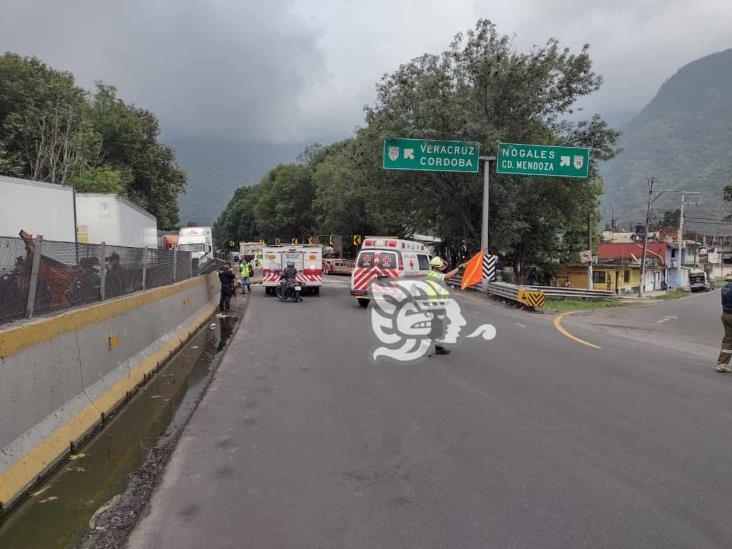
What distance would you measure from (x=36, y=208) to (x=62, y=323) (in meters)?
8.19

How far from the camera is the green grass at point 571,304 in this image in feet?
69.8

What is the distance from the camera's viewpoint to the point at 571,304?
76.2 ft

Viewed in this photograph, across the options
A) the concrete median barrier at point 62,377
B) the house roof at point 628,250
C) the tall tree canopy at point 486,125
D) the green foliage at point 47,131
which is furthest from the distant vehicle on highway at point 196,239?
the house roof at point 628,250

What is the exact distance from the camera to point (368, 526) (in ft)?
12.8

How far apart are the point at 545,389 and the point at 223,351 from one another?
6.22 metres

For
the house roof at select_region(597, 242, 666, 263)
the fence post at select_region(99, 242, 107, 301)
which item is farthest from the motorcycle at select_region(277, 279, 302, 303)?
the house roof at select_region(597, 242, 666, 263)

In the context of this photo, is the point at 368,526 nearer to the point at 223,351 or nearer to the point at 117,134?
the point at 223,351

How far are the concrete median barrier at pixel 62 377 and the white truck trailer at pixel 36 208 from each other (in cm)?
474

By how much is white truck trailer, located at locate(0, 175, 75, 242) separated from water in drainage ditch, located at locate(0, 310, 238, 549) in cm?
571

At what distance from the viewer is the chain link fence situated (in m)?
5.46

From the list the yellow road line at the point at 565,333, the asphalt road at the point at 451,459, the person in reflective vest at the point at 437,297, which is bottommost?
the yellow road line at the point at 565,333

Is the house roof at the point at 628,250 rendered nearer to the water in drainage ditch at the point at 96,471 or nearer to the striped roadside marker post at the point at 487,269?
the striped roadside marker post at the point at 487,269

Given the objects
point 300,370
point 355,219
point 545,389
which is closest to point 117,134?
point 355,219

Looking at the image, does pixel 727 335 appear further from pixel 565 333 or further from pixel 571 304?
pixel 571 304
